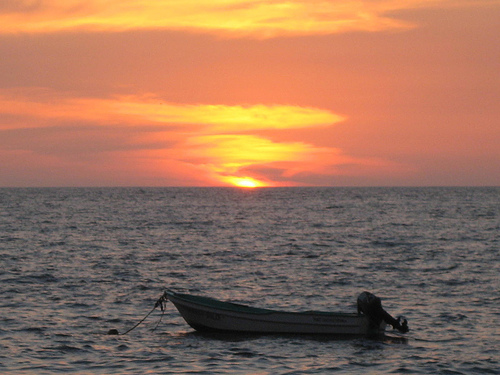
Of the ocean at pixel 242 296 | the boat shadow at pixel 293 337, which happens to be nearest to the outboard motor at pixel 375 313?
the boat shadow at pixel 293 337

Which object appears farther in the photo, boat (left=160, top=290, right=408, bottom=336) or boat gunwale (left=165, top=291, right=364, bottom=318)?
boat gunwale (left=165, top=291, right=364, bottom=318)

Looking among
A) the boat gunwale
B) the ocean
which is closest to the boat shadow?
the ocean

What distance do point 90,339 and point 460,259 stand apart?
33570 mm

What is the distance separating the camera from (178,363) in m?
22.0

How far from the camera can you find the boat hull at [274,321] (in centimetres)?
2609

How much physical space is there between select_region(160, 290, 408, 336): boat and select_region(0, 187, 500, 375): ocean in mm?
430

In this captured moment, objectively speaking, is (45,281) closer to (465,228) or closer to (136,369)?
(136,369)

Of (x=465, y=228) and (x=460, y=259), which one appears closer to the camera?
(x=460, y=259)

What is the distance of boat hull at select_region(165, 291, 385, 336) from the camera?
1027 inches

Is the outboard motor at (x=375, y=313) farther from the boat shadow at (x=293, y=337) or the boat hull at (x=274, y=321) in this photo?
the boat shadow at (x=293, y=337)

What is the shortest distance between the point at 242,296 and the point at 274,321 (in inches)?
365

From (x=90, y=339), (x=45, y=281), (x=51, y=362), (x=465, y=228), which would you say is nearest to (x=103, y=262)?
(x=45, y=281)

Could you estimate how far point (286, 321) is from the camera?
1026 inches

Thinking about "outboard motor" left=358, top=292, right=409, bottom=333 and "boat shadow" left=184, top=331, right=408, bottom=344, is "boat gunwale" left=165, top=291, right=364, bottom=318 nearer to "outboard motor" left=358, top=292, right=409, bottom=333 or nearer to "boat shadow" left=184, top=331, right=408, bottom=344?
"outboard motor" left=358, top=292, right=409, bottom=333
